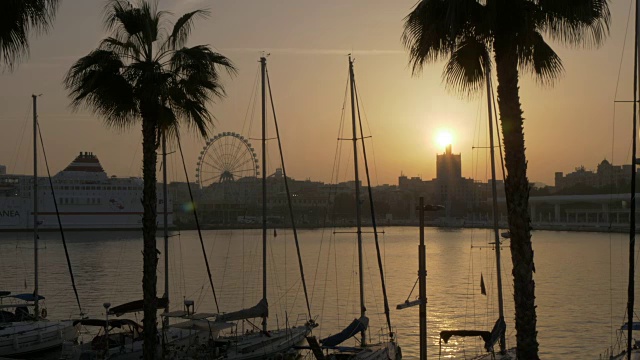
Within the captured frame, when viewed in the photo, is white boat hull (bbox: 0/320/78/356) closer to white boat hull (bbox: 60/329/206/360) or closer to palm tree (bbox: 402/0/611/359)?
white boat hull (bbox: 60/329/206/360)

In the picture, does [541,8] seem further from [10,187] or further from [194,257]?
[10,187]

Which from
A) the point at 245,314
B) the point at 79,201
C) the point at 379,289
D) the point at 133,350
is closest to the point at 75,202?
the point at 79,201

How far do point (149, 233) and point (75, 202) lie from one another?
13199 centimetres

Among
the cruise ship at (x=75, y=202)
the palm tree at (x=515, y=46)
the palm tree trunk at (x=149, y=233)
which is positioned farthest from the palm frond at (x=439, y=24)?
the cruise ship at (x=75, y=202)

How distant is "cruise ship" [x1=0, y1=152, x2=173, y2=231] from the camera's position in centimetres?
13950

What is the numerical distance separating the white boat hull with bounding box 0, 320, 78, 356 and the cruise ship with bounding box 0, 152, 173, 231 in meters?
114

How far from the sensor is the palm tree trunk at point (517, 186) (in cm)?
1242

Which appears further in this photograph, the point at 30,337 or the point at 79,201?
the point at 79,201

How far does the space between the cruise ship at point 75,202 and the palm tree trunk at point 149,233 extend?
400ft

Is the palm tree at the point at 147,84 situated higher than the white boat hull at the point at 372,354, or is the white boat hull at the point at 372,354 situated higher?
the palm tree at the point at 147,84

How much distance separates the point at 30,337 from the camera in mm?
22047

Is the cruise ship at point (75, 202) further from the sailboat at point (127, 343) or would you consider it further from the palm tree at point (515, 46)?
the palm tree at point (515, 46)

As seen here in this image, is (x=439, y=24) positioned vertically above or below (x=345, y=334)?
above

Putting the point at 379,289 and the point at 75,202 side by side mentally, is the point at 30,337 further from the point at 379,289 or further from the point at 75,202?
the point at 75,202
